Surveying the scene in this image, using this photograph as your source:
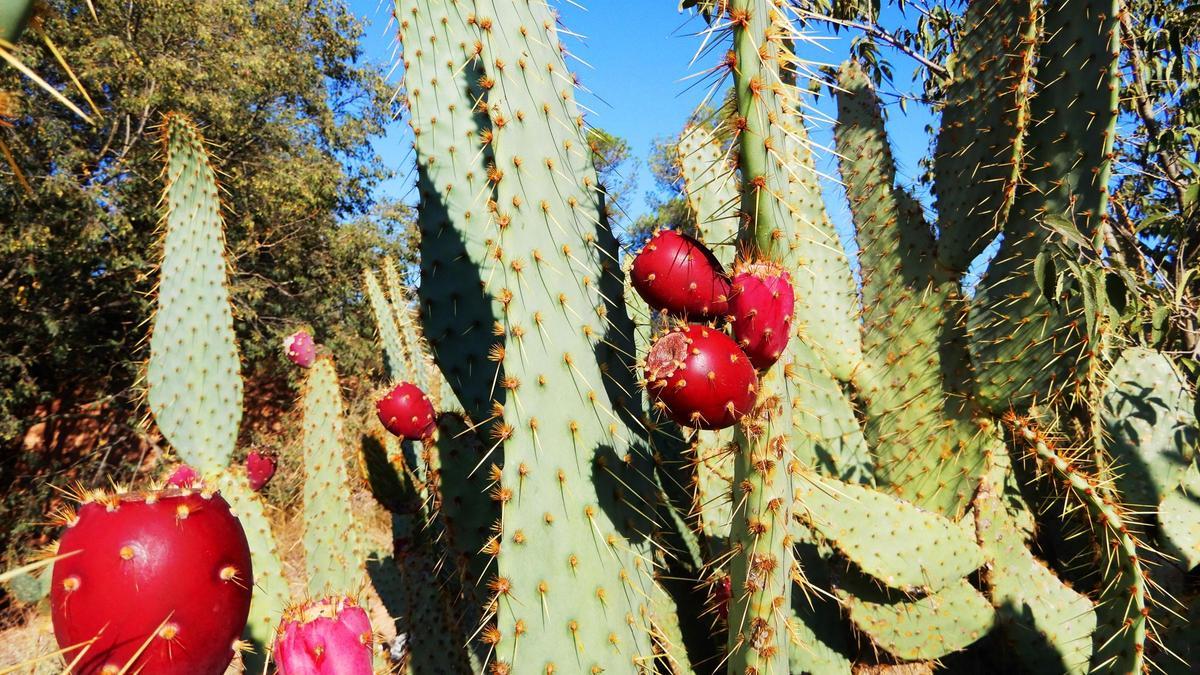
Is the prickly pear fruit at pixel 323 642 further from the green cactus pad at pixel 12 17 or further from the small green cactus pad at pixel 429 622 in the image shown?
the small green cactus pad at pixel 429 622

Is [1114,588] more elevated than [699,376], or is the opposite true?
[699,376]

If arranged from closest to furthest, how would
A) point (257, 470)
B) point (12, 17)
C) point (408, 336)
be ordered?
point (12, 17) → point (257, 470) → point (408, 336)

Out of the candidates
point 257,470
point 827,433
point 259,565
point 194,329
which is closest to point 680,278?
point 827,433

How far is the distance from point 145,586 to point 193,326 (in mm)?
2211

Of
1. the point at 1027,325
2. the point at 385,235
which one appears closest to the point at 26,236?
the point at 385,235

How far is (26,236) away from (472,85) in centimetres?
717

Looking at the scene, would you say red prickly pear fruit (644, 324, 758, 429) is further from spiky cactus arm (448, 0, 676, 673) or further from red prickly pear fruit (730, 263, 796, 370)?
spiky cactus arm (448, 0, 676, 673)

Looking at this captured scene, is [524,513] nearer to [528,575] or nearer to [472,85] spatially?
[528,575]

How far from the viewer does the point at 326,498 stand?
9.12 feet

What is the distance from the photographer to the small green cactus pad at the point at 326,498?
2682 millimetres

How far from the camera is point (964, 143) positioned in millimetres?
2199

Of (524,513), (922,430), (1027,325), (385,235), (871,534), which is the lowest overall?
(871,534)

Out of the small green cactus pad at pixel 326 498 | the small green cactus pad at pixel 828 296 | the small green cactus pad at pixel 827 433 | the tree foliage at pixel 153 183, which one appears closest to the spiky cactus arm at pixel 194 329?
the small green cactus pad at pixel 326 498

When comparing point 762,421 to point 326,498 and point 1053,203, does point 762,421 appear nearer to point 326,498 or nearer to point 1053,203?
point 1053,203
